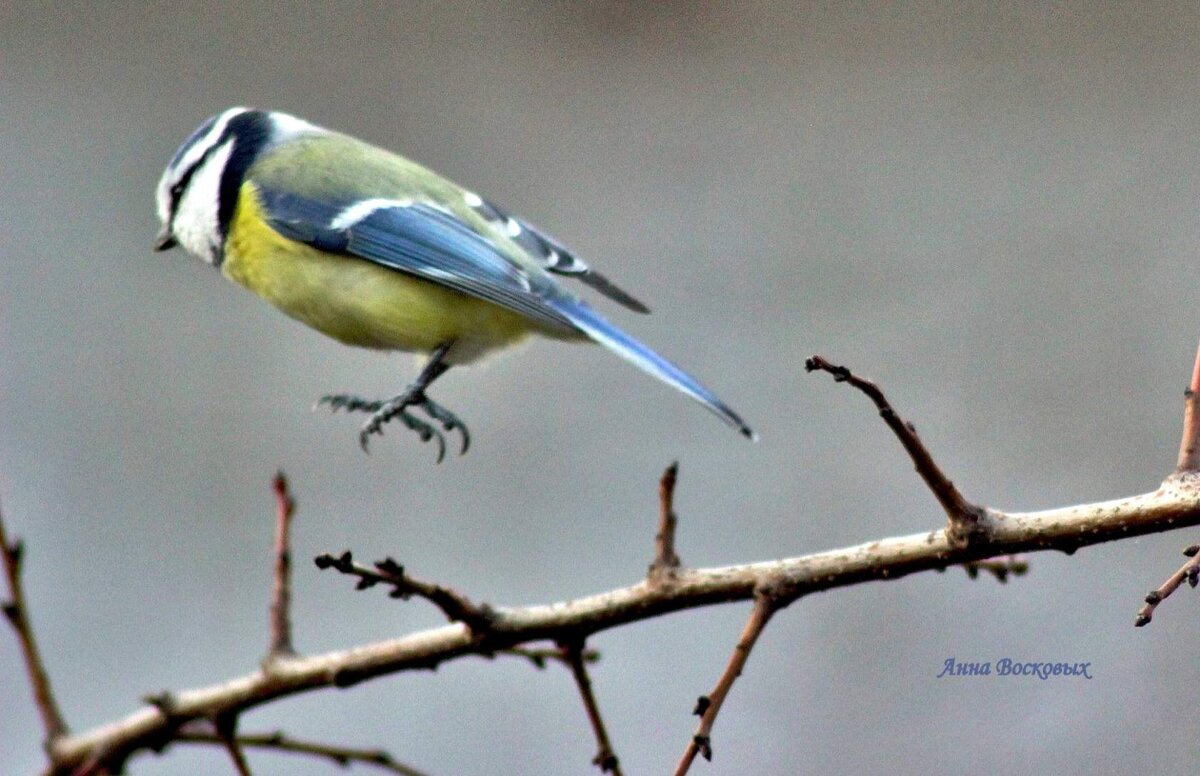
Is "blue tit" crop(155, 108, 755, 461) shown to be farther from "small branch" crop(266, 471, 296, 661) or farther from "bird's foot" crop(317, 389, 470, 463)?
"small branch" crop(266, 471, 296, 661)

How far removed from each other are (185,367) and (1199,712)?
1.41m

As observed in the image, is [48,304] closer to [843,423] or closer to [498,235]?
[498,235]

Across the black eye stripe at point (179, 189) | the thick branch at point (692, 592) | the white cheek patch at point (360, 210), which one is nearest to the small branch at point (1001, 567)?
the thick branch at point (692, 592)

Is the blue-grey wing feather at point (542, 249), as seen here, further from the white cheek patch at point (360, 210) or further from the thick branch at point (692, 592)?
the thick branch at point (692, 592)

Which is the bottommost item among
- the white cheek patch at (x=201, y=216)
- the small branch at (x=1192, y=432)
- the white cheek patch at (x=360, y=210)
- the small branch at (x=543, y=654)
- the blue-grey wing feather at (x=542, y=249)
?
the small branch at (x=543, y=654)

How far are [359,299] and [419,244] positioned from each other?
85 millimetres

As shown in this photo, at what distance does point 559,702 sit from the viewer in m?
1.80

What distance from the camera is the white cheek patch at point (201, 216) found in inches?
52.0

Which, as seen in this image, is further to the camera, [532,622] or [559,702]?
[559,702]

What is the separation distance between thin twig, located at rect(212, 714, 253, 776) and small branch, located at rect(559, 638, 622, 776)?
166 mm

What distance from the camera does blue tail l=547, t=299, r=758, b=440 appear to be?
100 centimetres

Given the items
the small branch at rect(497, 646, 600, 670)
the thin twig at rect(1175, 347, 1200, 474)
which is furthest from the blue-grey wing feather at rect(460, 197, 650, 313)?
the thin twig at rect(1175, 347, 1200, 474)

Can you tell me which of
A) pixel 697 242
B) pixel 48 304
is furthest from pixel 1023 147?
pixel 48 304

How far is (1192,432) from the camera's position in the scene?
0.75 metres
